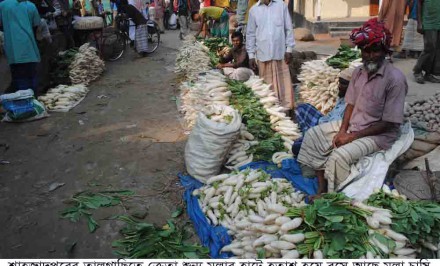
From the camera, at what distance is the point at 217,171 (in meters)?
4.12

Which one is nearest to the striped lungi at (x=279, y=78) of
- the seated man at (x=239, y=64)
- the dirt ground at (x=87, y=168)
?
the seated man at (x=239, y=64)

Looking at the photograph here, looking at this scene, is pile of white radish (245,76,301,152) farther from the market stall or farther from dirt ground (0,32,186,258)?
dirt ground (0,32,186,258)

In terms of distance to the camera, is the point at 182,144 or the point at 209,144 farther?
the point at 182,144

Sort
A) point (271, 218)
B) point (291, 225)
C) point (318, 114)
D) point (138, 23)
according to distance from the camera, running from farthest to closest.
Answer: point (138, 23) → point (318, 114) → point (271, 218) → point (291, 225)

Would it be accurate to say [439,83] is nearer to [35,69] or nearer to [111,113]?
[111,113]

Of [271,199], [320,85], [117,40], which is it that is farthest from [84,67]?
[271,199]

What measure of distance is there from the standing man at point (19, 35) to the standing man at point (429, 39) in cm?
638

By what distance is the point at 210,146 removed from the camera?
4012 millimetres

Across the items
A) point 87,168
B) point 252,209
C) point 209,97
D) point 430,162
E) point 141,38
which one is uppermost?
point 141,38

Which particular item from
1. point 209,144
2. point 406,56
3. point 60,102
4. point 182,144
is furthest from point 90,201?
point 406,56

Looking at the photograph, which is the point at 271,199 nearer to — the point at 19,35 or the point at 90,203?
the point at 90,203

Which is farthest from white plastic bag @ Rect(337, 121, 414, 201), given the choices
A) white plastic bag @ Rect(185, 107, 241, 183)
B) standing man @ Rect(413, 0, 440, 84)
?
standing man @ Rect(413, 0, 440, 84)

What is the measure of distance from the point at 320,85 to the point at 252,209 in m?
3.06

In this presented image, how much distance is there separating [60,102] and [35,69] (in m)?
0.73
